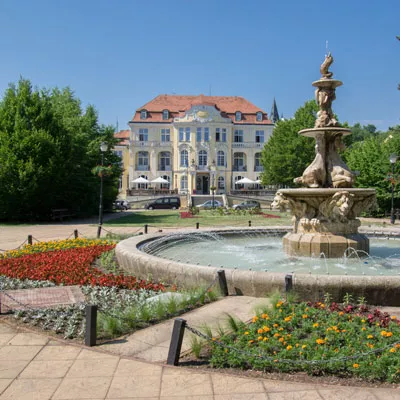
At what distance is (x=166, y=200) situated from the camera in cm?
5047

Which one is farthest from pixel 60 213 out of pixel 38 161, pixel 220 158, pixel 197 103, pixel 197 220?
pixel 220 158

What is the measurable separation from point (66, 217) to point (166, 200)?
1738cm

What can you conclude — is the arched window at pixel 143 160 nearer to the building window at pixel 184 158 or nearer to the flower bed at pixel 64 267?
the building window at pixel 184 158

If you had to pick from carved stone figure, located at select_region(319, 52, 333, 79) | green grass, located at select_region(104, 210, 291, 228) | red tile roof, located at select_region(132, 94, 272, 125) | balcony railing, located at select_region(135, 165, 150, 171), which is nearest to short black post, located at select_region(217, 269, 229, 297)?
carved stone figure, located at select_region(319, 52, 333, 79)

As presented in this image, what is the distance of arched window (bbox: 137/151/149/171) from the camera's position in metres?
71.1

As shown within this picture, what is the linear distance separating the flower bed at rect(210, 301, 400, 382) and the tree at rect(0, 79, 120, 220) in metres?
26.1

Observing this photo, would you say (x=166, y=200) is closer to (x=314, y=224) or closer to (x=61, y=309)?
(x=314, y=224)

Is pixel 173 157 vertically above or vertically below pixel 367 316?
above

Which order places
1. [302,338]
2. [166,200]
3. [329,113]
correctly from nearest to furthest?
1. [302,338]
2. [329,113]
3. [166,200]

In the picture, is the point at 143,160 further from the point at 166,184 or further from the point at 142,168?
the point at 166,184

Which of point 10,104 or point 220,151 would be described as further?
point 220,151

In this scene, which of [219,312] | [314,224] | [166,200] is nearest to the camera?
[219,312]

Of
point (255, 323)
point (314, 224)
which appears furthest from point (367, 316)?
point (314, 224)

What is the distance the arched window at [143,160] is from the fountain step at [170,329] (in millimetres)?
64531
